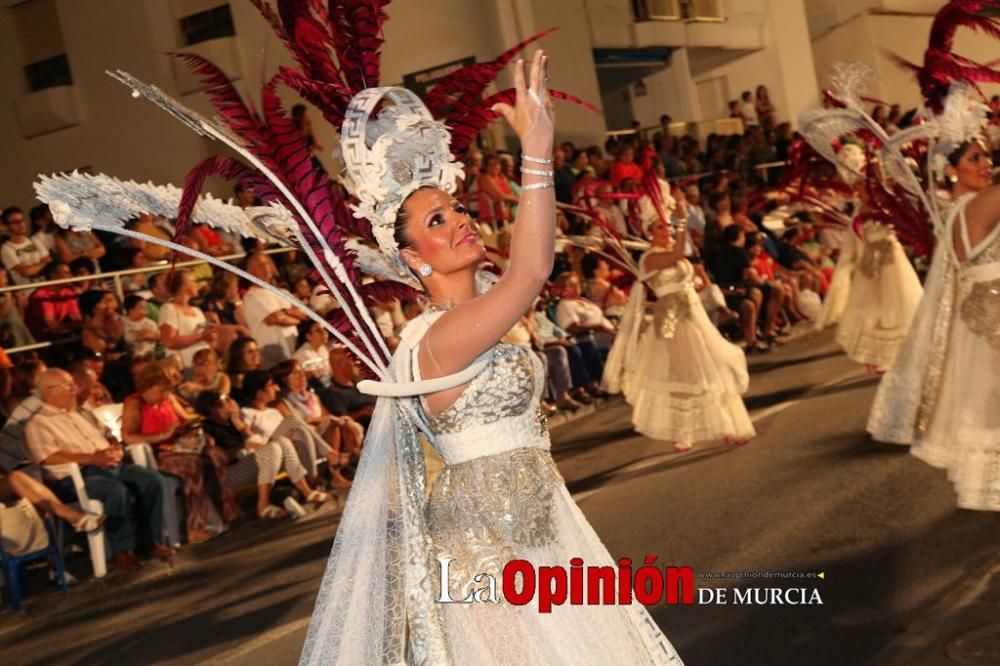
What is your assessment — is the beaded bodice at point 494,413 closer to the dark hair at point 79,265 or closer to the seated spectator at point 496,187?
the dark hair at point 79,265

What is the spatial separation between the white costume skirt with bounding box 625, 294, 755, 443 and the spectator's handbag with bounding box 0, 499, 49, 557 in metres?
4.42

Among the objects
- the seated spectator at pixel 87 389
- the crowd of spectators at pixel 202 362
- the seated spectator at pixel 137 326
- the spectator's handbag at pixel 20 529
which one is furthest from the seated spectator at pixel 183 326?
the spectator's handbag at pixel 20 529

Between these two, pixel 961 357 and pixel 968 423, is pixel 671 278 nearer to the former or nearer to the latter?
pixel 961 357

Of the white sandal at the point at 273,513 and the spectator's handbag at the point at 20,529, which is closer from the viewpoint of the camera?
the spectator's handbag at the point at 20,529

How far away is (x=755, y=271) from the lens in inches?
632

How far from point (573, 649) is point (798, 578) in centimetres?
310

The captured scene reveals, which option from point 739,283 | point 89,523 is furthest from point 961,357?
point 739,283

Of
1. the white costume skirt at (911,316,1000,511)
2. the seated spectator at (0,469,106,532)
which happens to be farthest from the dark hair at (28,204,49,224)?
the white costume skirt at (911,316,1000,511)

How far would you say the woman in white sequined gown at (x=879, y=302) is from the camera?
11.8 meters

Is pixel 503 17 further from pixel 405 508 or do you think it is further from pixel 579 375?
pixel 405 508

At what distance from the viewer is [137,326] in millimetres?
10836

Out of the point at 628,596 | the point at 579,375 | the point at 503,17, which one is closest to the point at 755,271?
the point at 579,375

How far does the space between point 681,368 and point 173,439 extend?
3.68 meters

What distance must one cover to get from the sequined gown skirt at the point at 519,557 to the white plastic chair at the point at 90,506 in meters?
5.49
